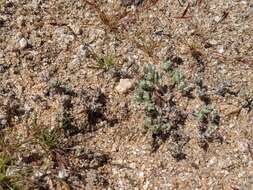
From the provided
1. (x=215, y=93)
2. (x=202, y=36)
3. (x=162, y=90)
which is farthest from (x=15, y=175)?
(x=202, y=36)

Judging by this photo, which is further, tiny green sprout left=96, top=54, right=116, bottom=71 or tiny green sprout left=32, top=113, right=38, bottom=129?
tiny green sprout left=96, top=54, right=116, bottom=71

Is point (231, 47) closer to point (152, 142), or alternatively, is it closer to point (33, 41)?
point (152, 142)

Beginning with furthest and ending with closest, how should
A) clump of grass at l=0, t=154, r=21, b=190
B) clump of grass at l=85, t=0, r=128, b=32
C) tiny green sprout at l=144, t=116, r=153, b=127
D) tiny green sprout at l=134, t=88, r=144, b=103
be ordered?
clump of grass at l=85, t=0, r=128, b=32, tiny green sprout at l=134, t=88, r=144, b=103, tiny green sprout at l=144, t=116, r=153, b=127, clump of grass at l=0, t=154, r=21, b=190

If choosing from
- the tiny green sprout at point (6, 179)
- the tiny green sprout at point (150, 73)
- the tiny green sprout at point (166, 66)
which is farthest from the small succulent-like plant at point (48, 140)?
the tiny green sprout at point (166, 66)

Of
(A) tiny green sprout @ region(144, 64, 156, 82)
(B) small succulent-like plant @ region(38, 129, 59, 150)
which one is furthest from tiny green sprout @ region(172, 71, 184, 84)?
(B) small succulent-like plant @ region(38, 129, 59, 150)

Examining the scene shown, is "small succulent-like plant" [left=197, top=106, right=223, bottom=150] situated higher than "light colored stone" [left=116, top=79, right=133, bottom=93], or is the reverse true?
"light colored stone" [left=116, top=79, right=133, bottom=93]

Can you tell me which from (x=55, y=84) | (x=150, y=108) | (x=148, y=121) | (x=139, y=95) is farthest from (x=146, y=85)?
(x=55, y=84)

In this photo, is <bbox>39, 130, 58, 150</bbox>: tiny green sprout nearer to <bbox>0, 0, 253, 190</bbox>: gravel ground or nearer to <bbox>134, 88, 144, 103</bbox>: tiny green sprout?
<bbox>0, 0, 253, 190</bbox>: gravel ground

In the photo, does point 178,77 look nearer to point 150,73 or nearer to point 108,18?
point 150,73
